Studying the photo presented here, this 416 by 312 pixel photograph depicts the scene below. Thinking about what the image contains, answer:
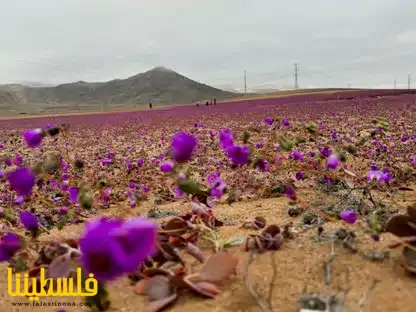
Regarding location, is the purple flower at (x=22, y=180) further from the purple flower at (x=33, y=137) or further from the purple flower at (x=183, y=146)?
the purple flower at (x=183, y=146)

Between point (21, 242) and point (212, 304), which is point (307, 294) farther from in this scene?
point (21, 242)

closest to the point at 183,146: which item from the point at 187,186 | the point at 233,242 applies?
the point at 187,186

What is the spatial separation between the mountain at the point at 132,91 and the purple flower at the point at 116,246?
459 feet

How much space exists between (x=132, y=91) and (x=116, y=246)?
166863 millimetres

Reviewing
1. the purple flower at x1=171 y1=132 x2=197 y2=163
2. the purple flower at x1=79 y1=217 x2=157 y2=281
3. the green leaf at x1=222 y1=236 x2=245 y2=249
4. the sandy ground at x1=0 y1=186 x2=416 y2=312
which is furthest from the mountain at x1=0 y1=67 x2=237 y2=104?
the purple flower at x1=79 y1=217 x2=157 y2=281

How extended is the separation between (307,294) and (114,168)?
579 centimetres

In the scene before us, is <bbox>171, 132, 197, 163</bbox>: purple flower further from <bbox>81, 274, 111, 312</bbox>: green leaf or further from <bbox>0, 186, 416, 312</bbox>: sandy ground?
<bbox>81, 274, 111, 312</bbox>: green leaf

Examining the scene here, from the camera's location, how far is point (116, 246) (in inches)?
39.8

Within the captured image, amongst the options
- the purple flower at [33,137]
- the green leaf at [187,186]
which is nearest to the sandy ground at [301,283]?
the green leaf at [187,186]

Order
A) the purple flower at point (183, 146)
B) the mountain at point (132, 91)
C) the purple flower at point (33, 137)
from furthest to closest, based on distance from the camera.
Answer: the mountain at point (132, 91)
the purple flower at point (33, 137)
the purple flower at point (183, 146)

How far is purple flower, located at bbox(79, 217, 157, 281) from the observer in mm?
1017

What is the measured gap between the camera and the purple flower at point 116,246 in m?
1.02

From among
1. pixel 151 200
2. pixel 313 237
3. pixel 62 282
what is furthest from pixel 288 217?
pixel 151 200

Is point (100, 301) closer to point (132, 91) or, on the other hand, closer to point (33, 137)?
point (33, 137)
